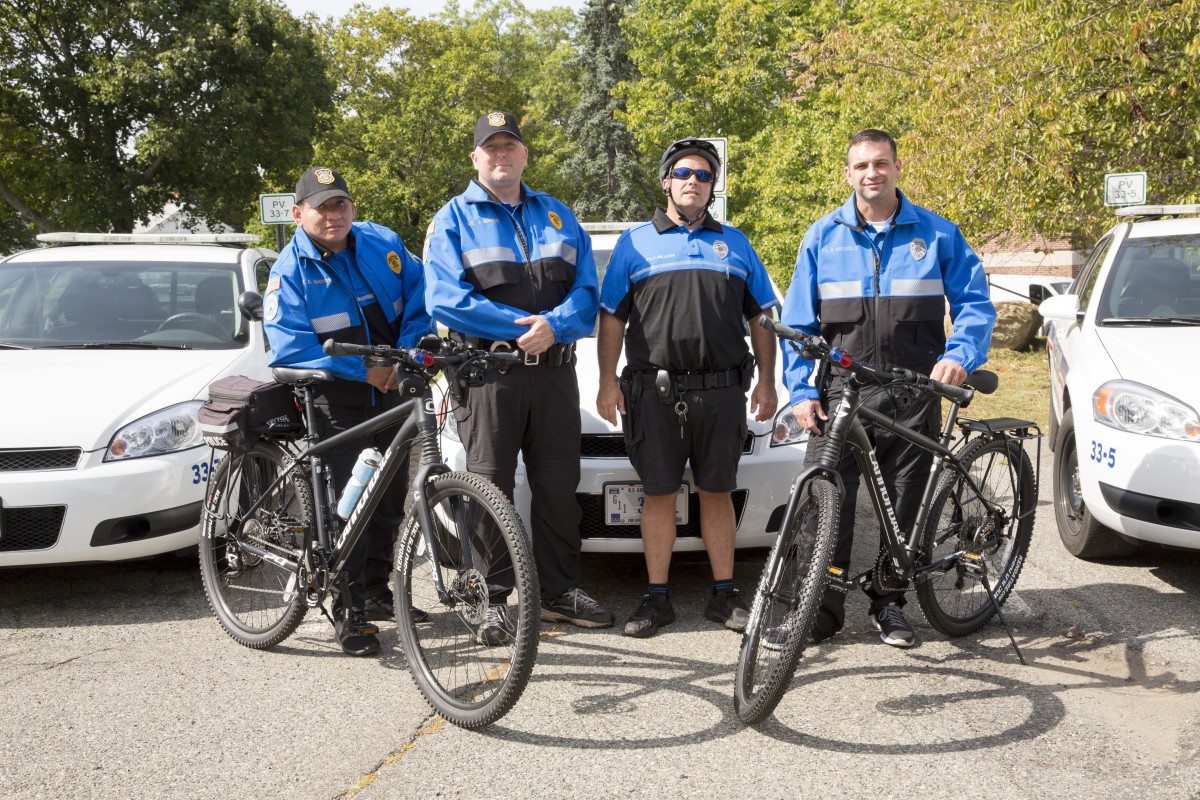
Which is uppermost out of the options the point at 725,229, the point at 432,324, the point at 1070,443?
the point at 725,229

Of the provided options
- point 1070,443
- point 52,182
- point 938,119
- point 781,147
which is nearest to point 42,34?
point 52,182

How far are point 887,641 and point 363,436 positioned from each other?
2.18 metres

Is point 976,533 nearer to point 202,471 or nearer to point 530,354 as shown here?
point 530,354

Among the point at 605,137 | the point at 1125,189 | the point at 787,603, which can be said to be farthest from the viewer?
the point at 605,137

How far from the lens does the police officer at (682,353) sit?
4.41 m

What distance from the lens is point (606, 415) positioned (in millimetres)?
4586

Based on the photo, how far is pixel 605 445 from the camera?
4832mm

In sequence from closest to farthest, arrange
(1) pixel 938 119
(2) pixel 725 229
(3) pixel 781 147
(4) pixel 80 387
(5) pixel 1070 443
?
1. (2) pixel 725 229
2. (4) pixel 80 387
3. (5) pixel 1070 443
4. (1) pixel 938 119
5. (3) pixel 781 147

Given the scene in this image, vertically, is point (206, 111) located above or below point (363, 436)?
above

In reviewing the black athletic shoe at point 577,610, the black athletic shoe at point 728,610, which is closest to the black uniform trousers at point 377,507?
the black athletic shoe at point 577,610

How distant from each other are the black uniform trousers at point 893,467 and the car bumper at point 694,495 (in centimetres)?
45

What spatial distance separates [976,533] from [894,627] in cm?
50

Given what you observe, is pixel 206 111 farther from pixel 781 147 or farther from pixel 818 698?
pixel 818 698

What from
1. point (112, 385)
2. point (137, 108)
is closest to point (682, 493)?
point (112, 385)
